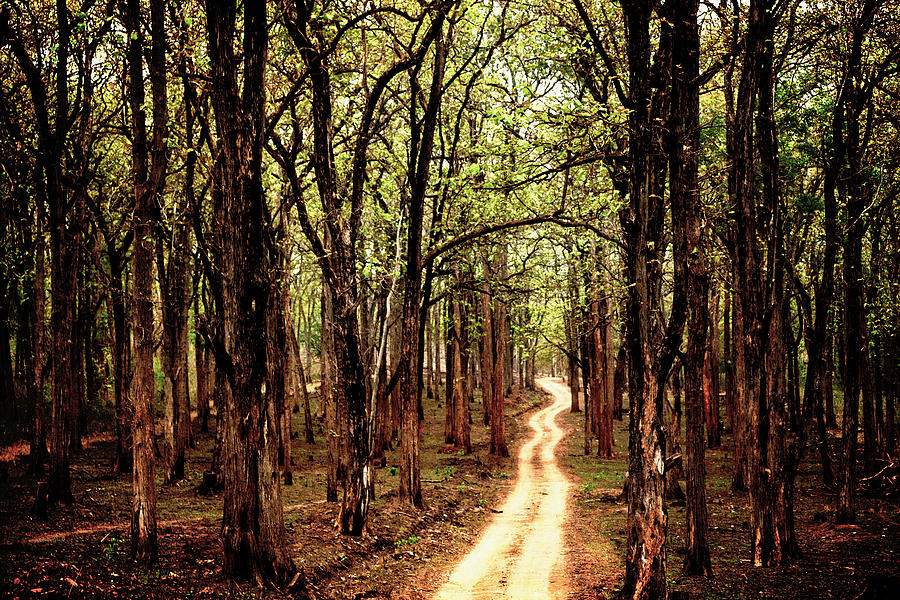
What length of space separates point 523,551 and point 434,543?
2012mm

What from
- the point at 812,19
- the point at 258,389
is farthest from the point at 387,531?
the point at 812,19

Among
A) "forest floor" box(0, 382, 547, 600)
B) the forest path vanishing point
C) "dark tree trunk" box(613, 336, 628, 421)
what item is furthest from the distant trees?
"dark tree trunk" box(613, 336, 628, 421)

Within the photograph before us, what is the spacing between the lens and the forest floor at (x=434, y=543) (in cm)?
943

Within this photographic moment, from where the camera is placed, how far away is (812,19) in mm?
14500

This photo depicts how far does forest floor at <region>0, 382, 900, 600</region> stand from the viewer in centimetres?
943

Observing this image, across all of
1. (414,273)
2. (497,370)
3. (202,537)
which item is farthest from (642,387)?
(497,370)

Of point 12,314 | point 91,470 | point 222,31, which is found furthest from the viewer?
point 12,314

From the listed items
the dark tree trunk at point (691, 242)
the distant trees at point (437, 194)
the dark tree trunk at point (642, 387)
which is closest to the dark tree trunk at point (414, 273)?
the distant trees at point (437, 194)

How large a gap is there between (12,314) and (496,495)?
24.1 m

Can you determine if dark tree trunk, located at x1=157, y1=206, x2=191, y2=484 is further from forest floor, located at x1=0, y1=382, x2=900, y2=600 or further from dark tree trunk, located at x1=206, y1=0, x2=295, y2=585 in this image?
dark tree trunk, located at x1=206, y1=0, x2=295, y2=585

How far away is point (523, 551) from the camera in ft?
47.3

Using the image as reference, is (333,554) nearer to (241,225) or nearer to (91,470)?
(241,225)

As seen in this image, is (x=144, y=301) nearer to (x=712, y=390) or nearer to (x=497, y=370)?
(x=497, y=370)

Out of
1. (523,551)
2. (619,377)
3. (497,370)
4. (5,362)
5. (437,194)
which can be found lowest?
(523,551)
